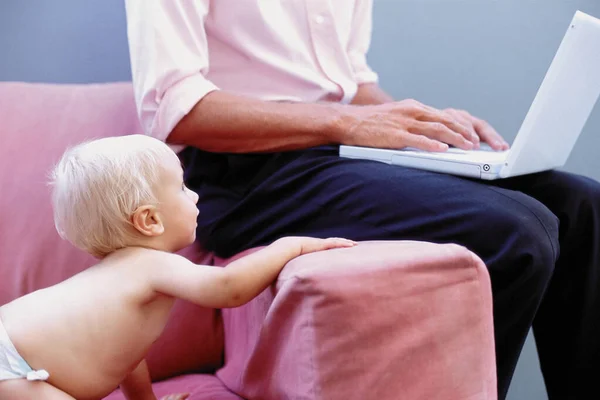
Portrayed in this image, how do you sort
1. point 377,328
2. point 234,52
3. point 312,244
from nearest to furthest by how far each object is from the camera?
point 377,328, point 312,244, point 234,52

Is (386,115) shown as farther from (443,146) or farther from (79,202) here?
(79,202)

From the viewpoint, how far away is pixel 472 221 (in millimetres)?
824

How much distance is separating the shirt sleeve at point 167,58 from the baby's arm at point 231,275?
1.04ft

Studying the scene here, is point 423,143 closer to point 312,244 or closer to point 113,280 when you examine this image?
point 312,244

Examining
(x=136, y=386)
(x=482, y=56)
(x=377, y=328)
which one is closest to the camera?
(x=377, y=328)

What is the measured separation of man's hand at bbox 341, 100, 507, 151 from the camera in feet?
3.24

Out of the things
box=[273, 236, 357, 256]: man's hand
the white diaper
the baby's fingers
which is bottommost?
the white diaper

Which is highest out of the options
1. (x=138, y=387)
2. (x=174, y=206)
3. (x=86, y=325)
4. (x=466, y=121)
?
(x=466, y=121)

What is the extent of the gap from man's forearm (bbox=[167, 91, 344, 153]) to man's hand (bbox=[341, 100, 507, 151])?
0.03 metres

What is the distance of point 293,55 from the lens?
1.12 meters

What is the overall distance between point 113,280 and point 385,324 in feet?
0.98

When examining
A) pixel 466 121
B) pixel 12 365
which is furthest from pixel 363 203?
pixel 12 365

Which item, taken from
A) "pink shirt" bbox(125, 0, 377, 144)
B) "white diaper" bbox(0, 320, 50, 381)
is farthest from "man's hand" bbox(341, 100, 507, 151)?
"white diaper" bbox(0, 320, 50, 381)

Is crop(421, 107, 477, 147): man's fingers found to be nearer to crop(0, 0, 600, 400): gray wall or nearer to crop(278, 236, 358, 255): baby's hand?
crop(278, 236, 358, 255): baby's hand
